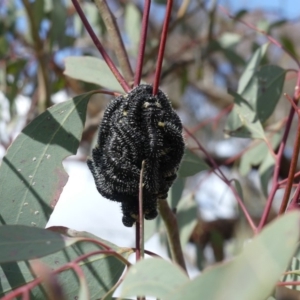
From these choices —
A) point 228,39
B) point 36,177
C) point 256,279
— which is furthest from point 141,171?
point 228,39

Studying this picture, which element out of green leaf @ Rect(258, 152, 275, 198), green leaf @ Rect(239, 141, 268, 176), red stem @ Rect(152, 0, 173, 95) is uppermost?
red stem @ Rect(152, 0, 173, 95)

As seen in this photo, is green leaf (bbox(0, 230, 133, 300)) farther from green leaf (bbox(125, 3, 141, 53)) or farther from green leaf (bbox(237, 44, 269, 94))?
green leaf (bbox(125, 3, 141, 53))

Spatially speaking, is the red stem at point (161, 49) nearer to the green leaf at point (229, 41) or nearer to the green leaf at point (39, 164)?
the green leaf at point (39, 164)

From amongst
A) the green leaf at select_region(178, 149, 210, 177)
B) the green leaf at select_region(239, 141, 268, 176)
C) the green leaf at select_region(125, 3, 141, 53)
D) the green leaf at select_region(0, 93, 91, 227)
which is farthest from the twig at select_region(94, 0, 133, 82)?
the green leaf at select_region(125, 3, 141, 53)

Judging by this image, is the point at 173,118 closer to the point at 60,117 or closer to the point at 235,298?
the point at 60,117

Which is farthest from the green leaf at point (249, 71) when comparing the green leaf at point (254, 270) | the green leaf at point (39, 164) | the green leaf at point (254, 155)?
the green leaf at point (254, 270)
